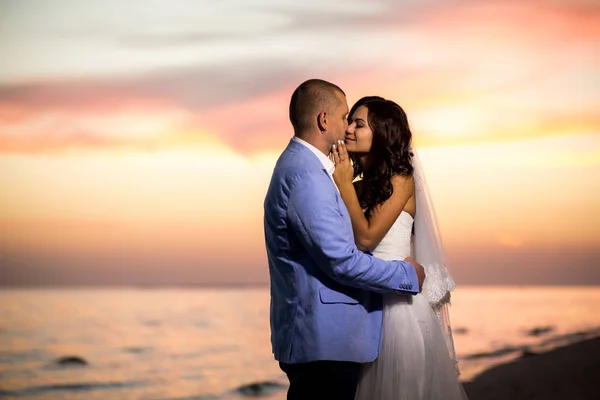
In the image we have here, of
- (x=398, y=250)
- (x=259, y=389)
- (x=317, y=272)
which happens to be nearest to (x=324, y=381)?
(x=317, y=272)

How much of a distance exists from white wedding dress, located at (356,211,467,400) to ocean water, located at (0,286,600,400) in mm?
5102

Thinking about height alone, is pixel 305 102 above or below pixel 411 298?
above

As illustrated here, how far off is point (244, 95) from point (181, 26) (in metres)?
0.84

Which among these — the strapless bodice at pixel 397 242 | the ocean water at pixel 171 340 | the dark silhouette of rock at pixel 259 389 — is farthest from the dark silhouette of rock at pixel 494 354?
the strapless bodice at pixel 397 242

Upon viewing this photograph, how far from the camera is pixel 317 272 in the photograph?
2775 millimetres

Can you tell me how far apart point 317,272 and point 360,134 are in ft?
2.10

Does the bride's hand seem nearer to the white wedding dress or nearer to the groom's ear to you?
the groom's ear

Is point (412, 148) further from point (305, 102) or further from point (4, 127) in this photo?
point (4, 127)

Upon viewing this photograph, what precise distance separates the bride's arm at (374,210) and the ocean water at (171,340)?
5.33m

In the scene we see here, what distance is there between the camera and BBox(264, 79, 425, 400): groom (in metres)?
2.69

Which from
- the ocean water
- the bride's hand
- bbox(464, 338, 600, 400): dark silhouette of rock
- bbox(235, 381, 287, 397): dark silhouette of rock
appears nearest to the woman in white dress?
the bride's hand

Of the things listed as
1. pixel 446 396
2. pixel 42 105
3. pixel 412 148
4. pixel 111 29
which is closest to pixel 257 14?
pixel 111 29

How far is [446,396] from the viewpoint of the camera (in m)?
3.15

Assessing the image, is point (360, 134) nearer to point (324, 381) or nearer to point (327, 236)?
point (327, 236)
